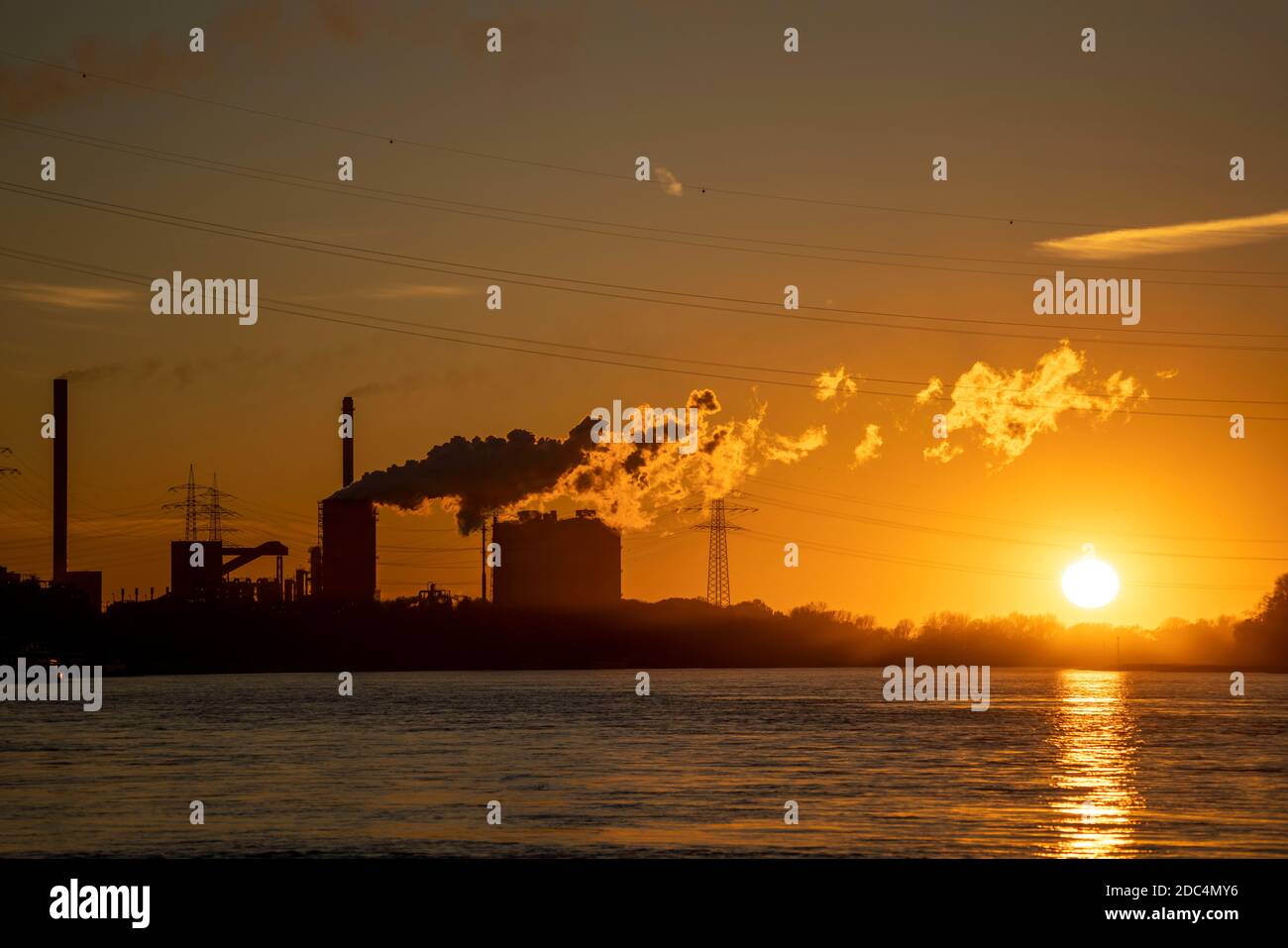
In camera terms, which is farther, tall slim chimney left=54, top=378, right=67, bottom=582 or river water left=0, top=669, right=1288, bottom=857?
tall slim chimney left=54, top=378, right=67, bottom=582

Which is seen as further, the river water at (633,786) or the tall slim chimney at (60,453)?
the tall slim chimney at (60,453)

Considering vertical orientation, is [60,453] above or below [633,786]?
above

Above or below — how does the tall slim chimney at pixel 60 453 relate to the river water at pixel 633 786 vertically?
above

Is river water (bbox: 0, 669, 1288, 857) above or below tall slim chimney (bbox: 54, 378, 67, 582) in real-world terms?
→ below

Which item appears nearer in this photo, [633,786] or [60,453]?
[633,786]
